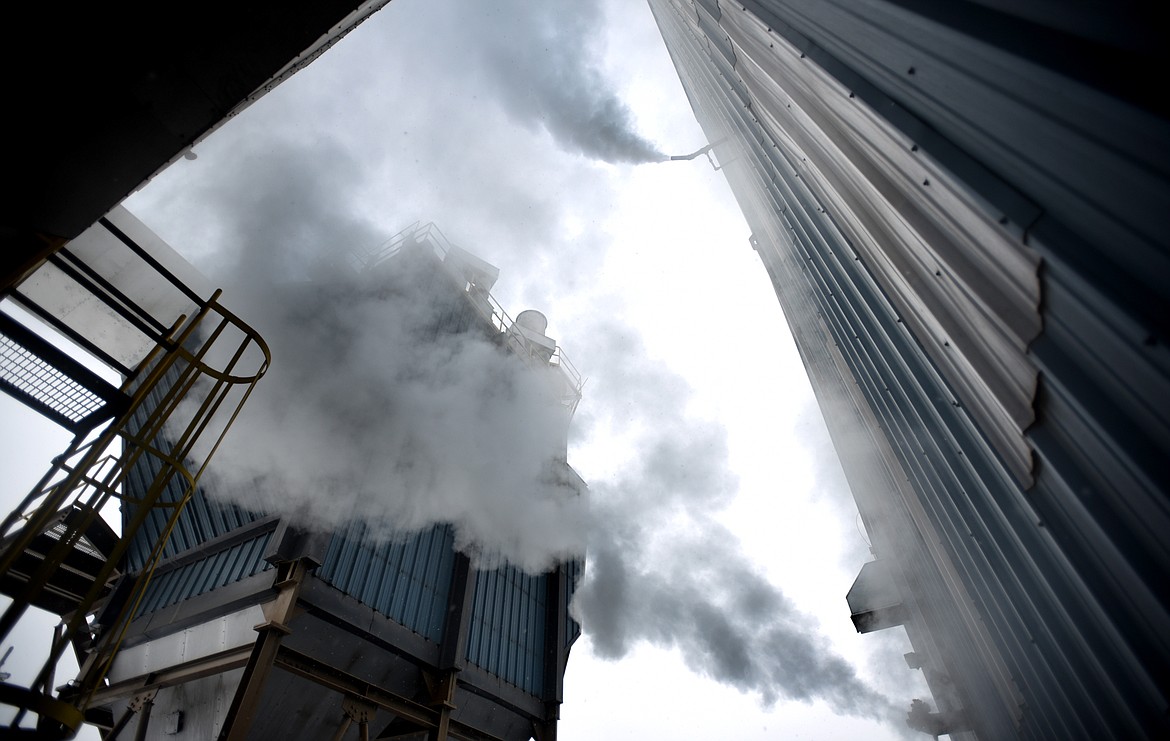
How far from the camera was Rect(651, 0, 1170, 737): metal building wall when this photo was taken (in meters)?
1.23

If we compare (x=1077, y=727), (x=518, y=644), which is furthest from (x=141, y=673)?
(x=1077, y=727)

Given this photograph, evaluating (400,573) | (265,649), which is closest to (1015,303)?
(265,649)

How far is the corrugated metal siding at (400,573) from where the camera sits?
6520mm

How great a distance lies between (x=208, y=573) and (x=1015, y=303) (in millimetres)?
8623

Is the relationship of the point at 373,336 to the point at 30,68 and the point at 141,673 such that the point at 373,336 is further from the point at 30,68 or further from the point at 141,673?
the point at 30,68

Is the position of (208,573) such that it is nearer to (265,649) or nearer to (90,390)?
(265,649)

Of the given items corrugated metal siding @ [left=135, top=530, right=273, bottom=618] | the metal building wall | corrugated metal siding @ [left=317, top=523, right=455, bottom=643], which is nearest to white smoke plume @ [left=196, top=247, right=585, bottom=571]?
corrugated metal siding @ [left=317, top=523, right=455, bottom=643]

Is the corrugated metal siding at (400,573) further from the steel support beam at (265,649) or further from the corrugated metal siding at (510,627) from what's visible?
the corrugated metal siding at (510,627)

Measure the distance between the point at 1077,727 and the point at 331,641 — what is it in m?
6.68

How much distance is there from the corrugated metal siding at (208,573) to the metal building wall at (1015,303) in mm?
6970

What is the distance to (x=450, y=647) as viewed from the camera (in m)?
7.37

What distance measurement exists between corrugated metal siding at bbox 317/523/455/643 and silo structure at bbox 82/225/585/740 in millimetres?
21

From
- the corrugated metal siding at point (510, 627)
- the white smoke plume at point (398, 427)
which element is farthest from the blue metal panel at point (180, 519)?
the corrugated metal siding at point (510, 627)

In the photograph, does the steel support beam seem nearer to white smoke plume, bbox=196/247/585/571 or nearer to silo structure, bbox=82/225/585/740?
silo structure, bbox=82/225/585/740
